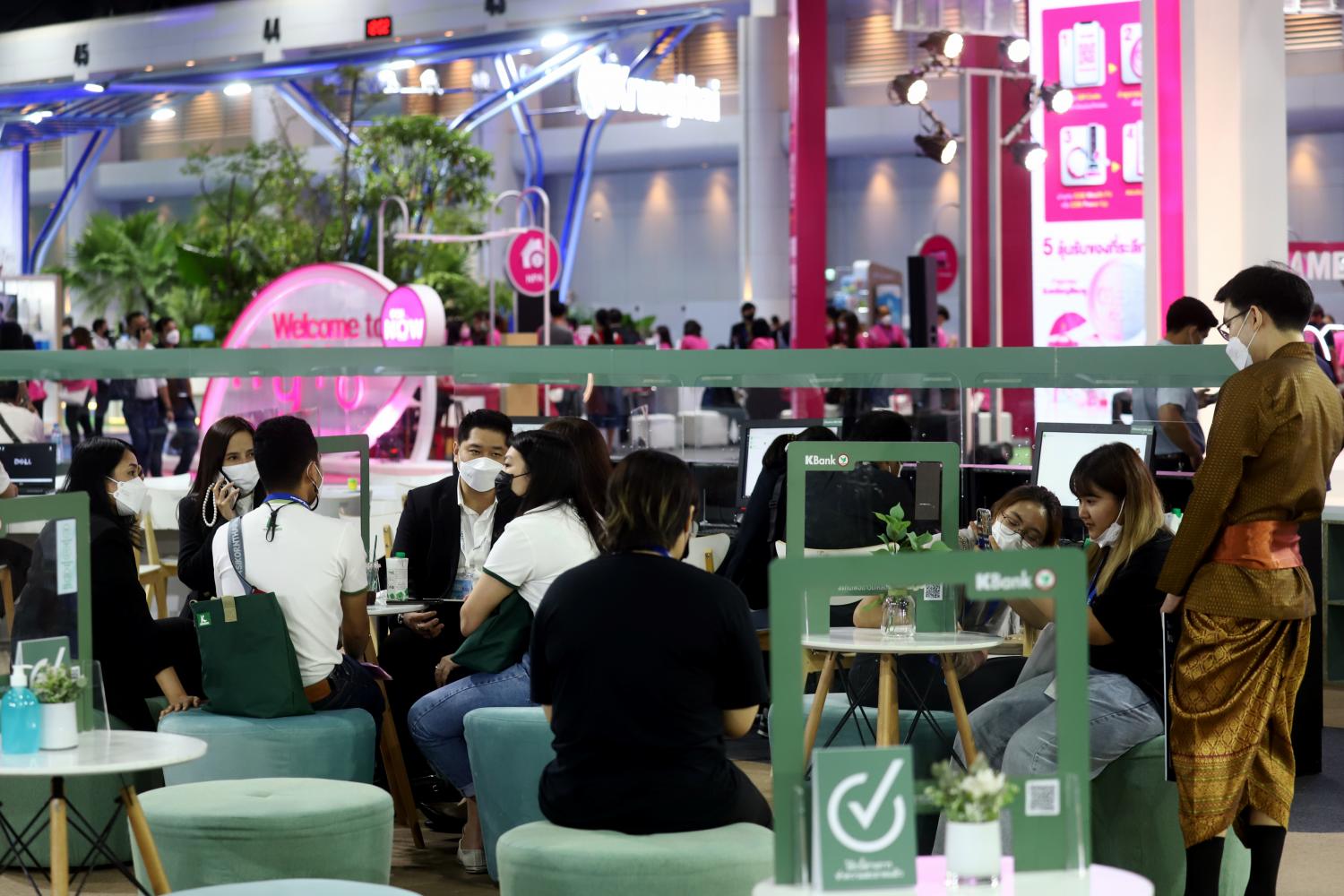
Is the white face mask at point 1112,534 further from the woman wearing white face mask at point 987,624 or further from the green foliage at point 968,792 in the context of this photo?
the green foliage at point 968,792

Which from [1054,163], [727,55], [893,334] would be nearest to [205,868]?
[1054,163]

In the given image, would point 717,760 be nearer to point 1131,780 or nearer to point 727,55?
point 1131,780

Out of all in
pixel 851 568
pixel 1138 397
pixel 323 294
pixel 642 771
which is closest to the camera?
pixel 851 568

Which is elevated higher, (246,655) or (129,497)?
(129,497)

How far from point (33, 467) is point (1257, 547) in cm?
608

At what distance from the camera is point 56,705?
3.22 m

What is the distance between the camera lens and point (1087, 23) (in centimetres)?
1191

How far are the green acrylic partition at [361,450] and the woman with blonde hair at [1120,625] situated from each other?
95.6 inches

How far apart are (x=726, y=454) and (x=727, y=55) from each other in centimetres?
2187

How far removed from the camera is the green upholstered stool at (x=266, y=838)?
11.7 ft

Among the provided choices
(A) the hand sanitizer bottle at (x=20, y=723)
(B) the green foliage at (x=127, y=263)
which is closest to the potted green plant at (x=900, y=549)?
(A) the hand sanitizer bottle at (x=20, y=723)

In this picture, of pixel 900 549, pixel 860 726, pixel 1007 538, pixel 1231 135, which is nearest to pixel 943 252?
pixel 1231 135

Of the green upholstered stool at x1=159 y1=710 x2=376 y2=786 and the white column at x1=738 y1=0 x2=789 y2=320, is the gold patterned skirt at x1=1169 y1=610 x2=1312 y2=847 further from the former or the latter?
the white column at x1=738 y1=0 x2=789 y2=320

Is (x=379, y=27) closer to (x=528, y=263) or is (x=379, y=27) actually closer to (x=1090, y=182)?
(x=528, y=263)
